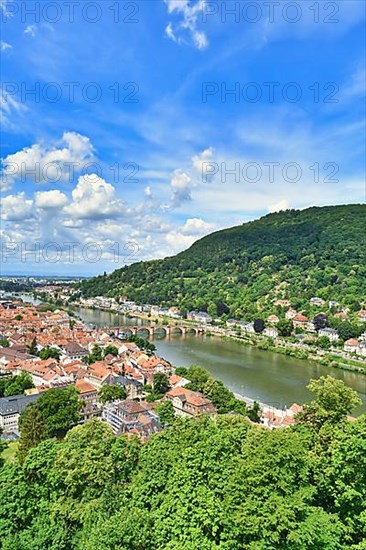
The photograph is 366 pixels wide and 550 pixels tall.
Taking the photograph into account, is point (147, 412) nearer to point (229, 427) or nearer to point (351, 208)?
point (229, 427)

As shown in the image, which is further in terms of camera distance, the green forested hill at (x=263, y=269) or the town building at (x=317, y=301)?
the green forested hill at (x=263, y=269)

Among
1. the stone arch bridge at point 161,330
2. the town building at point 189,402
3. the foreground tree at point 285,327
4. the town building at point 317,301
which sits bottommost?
the town building at point 189,402

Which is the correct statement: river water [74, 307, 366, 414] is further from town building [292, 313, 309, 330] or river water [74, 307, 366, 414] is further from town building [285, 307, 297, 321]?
town building [285, 307, 297, 321]

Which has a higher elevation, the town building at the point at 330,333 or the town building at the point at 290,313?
the town building at the point at 290,313

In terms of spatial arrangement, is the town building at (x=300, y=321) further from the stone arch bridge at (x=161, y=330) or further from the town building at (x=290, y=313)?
the stone arch bridge at (x=161, y=330)

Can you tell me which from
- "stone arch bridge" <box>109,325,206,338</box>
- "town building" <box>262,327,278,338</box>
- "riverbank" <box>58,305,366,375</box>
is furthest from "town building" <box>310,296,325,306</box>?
"stone arch bridge" <box>109,325,206,338</box>

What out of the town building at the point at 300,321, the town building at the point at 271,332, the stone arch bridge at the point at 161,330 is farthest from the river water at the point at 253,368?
the town building at the point at 300,321
